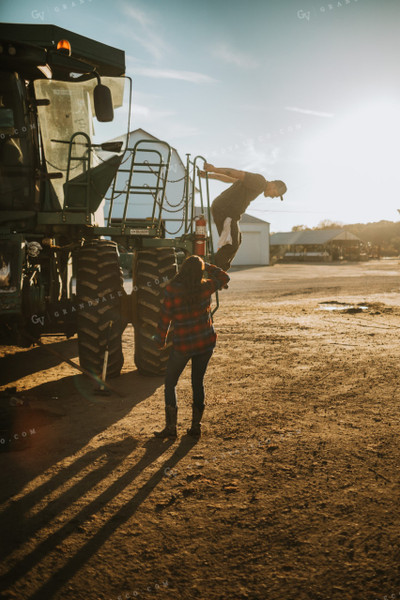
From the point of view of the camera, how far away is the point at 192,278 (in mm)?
4047

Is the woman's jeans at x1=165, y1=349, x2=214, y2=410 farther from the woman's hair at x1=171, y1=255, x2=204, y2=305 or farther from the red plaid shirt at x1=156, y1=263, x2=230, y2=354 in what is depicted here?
the woman's hair at x1=171, y1=255, x2=204, y2=305

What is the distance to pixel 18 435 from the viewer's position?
4.07 metres

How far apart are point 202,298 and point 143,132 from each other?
2382cm

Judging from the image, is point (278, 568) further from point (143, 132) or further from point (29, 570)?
point (143, 132)

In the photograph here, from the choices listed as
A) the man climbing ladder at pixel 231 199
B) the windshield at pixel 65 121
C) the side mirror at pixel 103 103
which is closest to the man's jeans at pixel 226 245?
the man climbing ladder at pixel 231 199

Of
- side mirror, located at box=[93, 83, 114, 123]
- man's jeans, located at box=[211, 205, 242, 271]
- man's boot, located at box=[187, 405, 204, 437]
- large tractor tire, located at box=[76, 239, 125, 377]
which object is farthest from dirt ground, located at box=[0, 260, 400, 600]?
side mirror, located at box=[93, 83, 114, 123]

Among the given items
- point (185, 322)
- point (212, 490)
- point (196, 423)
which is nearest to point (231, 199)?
point (185, 322)

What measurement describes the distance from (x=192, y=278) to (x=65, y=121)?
2.88 m

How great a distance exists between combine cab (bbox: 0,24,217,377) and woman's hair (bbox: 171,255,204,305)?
5.47 ft

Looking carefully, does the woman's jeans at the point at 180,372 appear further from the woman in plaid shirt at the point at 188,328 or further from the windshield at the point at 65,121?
the windshield at the point at 65,121

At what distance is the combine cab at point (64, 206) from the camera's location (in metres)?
4.85

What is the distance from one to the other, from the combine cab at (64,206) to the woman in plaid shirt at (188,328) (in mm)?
1573

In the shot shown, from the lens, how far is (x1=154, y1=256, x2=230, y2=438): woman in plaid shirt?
13.4ft

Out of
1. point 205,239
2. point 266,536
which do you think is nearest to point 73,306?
point 205,239
